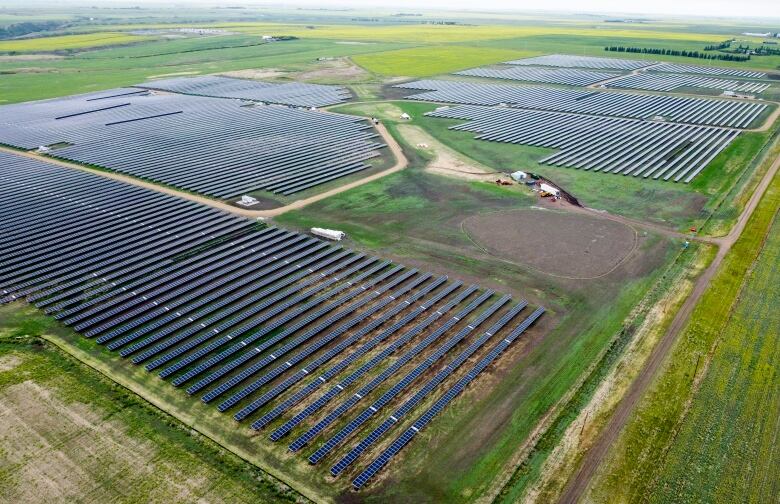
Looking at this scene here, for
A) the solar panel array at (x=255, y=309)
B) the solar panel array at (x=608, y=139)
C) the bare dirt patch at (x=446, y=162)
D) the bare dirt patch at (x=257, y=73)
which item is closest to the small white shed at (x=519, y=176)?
the bare dirt patch at (x=446, y=162)

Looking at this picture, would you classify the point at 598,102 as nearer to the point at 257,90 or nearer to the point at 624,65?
the point at 624,65

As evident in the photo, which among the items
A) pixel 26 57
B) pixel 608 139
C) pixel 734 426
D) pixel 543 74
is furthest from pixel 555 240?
pixel 26 57

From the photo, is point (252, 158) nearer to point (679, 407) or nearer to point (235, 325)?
point (235, 325)

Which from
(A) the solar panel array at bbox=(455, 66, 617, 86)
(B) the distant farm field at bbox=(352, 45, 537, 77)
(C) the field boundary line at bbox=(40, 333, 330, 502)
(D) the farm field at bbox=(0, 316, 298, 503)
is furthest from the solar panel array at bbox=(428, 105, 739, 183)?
(D) the farm field at bbox=(0, 316, 298, 503)

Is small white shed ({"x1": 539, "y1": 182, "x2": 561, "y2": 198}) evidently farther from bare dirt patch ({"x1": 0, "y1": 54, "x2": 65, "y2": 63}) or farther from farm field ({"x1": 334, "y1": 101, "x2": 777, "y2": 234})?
bare dirt patch ({"x1": 0, "y1": 54, "x2": 65, "y2": 63})

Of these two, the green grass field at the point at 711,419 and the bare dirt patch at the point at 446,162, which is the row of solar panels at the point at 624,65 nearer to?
the bare dirt patch at the point at 446,162

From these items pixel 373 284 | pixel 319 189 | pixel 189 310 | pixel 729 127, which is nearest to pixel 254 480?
pixel 189 310
